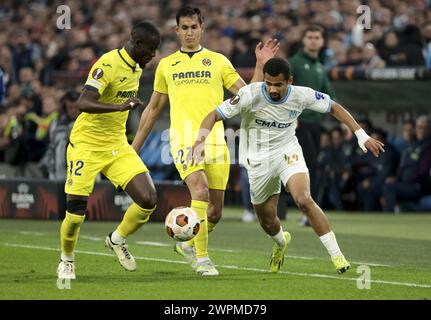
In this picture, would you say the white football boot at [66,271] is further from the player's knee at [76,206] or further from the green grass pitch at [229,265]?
the player's knee at [76,206]

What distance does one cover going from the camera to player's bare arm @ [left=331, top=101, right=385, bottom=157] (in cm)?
1130

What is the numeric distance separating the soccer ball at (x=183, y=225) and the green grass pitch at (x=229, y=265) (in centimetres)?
42

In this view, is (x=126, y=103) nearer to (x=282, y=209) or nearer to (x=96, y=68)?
(x=96, y=68)

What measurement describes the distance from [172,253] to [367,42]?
1023 centimetres

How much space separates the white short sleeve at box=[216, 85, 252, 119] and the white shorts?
662mm

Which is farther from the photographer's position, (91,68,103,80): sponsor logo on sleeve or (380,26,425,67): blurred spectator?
(380,26,425,67): blurred spectator

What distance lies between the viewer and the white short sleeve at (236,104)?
453 inches

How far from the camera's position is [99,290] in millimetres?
10344

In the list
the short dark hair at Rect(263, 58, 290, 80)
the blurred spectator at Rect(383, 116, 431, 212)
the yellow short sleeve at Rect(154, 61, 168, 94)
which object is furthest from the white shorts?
the blurred spectator at Rect(383, 116, 431, 212)

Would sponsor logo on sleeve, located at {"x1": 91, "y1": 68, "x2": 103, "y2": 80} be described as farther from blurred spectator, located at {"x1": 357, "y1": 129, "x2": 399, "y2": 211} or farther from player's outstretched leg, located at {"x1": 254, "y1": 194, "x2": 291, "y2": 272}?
blurred spectator, located at {"x1": 357, "y1": 129, "x2": 399, "y2": 211}

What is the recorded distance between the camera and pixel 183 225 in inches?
451

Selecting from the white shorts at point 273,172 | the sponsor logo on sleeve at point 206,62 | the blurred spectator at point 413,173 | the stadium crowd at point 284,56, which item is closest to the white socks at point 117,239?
the white shorts at point 273,172

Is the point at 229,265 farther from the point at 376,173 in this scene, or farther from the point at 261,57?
the point at 376,173

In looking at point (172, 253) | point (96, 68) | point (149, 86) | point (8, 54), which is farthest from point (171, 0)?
point (96, 68)
